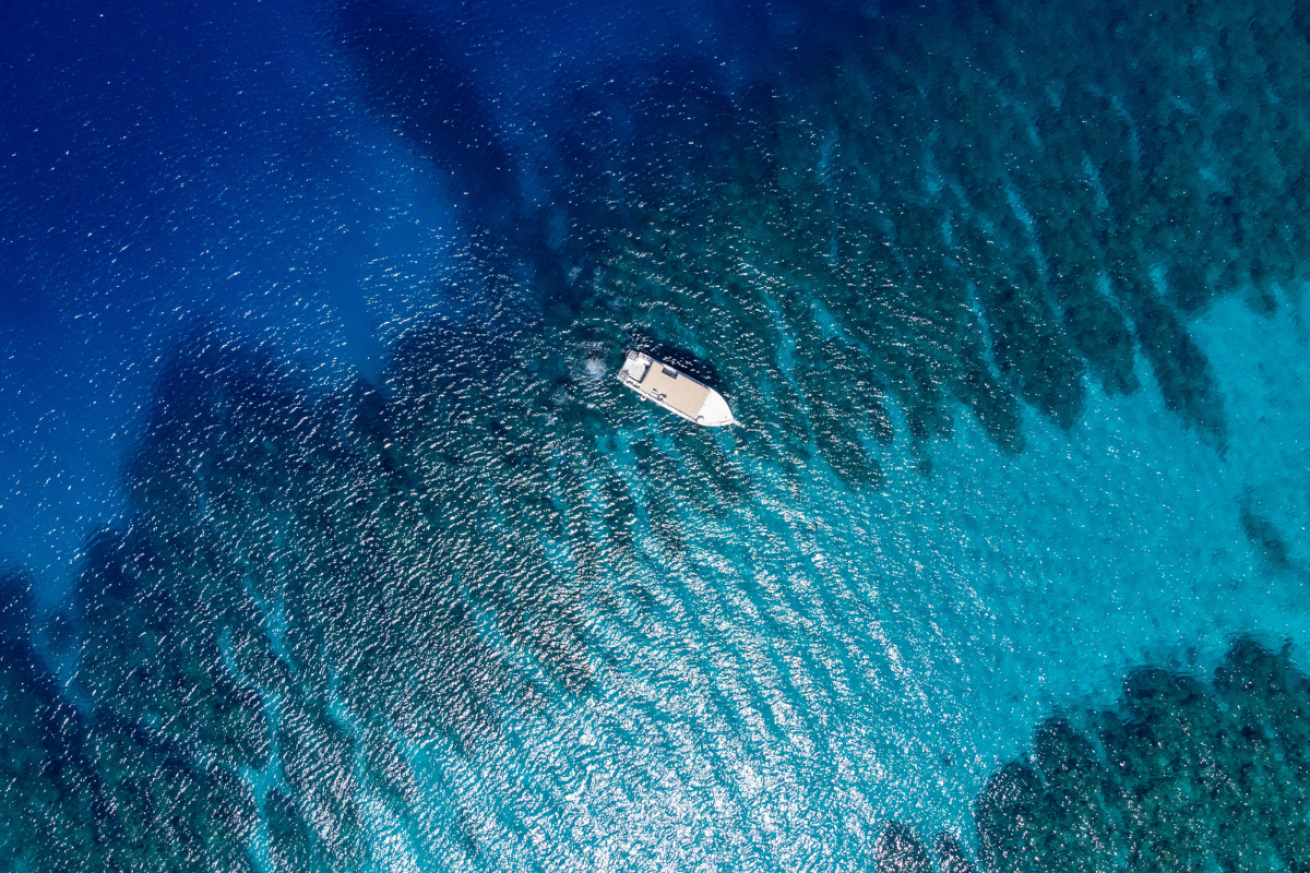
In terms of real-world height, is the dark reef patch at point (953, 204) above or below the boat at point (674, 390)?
above

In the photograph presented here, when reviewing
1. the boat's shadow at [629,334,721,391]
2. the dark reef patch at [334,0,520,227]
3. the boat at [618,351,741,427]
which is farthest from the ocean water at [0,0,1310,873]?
the boat at [618,351,741,427]

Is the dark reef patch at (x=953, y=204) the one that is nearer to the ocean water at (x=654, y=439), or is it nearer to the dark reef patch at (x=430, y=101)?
the ocean water at (x=654, y=439)

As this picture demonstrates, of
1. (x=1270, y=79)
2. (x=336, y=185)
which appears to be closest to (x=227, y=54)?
(x=336, y=185)

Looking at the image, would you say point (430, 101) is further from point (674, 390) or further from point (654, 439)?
point (654, 439)

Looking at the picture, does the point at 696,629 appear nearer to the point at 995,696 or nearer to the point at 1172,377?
the point at 995,696

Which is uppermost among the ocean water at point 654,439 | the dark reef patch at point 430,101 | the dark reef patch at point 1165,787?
the dark reef patch at point 430,101

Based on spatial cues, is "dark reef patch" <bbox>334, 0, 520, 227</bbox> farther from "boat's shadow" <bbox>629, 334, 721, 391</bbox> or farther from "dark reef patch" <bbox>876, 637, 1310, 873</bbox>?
"dark reef patch" <bbox>876, 637, 1310, 873</bbox>

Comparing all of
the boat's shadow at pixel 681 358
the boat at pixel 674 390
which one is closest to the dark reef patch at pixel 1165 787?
the boat at pixel 674 390
